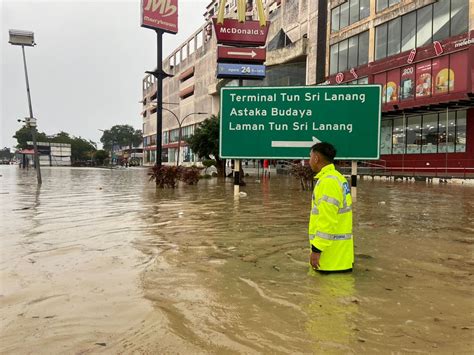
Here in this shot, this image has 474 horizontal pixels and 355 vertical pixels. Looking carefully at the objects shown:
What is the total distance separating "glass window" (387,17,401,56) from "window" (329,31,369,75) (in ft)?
9.17

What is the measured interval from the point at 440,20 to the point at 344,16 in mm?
12243

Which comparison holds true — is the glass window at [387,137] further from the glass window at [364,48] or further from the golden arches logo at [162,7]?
the golden arches logo at [162,7]

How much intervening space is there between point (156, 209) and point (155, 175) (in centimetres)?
837

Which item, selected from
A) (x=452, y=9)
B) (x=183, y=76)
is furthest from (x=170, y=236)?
(x=183, y=76)

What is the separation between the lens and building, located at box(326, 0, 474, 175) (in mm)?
27359

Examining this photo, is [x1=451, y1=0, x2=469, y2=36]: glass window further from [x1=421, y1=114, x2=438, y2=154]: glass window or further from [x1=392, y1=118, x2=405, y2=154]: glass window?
[x1=392, y1=118, x2=405, y2=154]: glass window

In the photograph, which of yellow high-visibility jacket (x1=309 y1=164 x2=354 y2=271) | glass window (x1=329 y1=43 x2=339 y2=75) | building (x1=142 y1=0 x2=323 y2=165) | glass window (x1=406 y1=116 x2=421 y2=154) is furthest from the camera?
building (x1=142 y1=0 x2=323 y2=165)

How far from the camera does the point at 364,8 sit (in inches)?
1468

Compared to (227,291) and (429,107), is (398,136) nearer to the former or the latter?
(429,107)

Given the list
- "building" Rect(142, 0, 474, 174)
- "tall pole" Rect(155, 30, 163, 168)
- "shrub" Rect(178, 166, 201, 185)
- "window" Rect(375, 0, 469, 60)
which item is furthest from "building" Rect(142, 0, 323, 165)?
"shrub" Rect(178, 166, 201, 185)

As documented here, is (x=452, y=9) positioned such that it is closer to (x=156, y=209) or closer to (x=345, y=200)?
(x=156, y=209)

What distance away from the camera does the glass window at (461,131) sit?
2797 cm

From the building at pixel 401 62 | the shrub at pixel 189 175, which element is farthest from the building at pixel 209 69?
the shrub at pixel 189 175

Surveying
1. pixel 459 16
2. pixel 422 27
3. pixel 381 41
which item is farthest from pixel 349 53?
pixel 459 16
